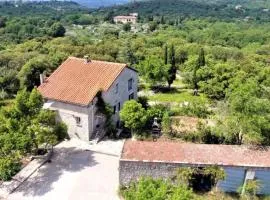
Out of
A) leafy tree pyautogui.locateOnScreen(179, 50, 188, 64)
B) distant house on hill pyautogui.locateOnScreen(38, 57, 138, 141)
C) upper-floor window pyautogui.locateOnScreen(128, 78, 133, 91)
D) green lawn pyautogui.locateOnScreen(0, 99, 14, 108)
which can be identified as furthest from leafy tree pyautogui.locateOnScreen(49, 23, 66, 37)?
distant house on hill pyautogui.locateOnScreen(38, 57, 138, 141)

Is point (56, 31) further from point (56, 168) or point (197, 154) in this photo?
point (197, 154)

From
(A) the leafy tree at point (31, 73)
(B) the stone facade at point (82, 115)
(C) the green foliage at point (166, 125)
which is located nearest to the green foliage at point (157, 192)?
(C) the green foliage at point (166, 125)

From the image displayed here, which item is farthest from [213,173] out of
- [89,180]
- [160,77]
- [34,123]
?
[160,77]

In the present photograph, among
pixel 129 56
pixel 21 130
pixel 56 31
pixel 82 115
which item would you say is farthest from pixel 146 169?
pixel 56 31

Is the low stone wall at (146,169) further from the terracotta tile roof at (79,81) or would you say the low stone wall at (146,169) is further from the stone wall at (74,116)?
the terracotta tile roof at (79,81)

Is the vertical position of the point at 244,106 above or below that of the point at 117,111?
above

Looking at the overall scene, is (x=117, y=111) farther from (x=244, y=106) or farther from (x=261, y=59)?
(x=261, y=59)

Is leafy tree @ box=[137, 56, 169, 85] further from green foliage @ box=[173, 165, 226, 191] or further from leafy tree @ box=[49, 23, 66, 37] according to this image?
leafy tree @ box=[49, 23, 66, 37]
